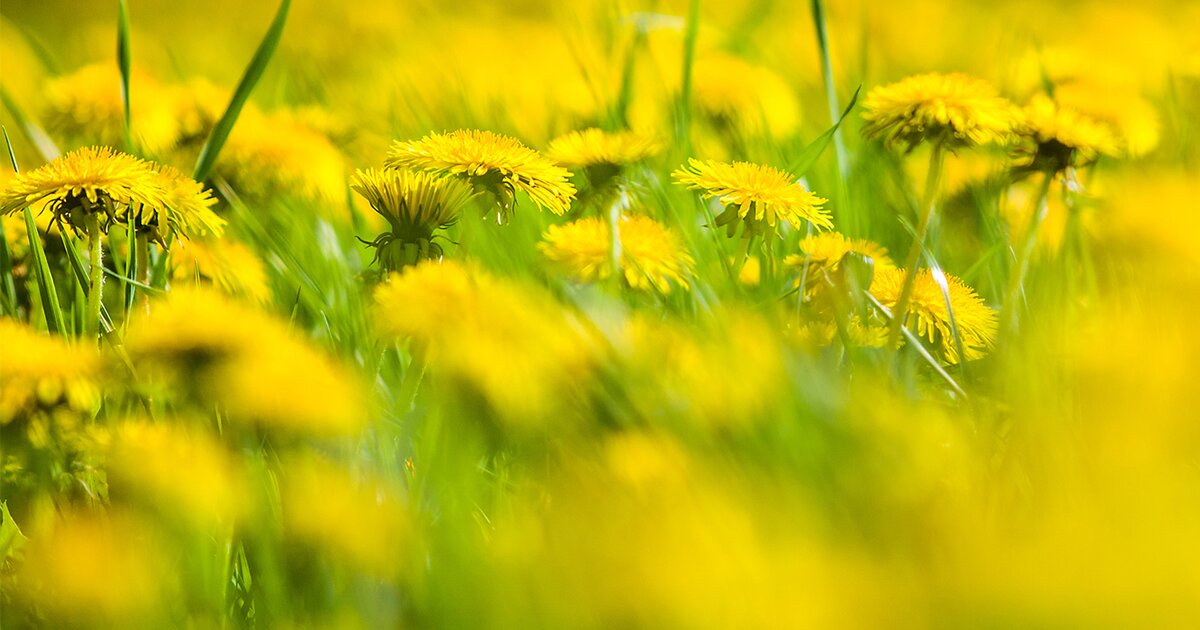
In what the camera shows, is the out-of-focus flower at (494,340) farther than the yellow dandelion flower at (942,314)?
No

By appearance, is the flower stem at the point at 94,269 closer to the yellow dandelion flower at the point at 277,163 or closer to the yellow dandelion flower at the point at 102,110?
the yellow dandelion flower at the point at 277,163

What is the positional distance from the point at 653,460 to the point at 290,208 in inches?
27.2

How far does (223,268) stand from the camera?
0.96m

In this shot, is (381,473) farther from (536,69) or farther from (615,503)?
(536,69)

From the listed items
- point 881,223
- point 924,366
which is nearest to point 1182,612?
point 924,366

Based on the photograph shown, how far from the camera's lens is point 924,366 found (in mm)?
884

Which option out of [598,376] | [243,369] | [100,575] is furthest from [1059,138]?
[100,575]

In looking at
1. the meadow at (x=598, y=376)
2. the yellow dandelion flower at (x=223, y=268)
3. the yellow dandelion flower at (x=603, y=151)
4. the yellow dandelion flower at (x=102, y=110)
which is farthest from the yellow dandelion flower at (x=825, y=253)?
the yellow dandelion flower at (x=102, y=110)

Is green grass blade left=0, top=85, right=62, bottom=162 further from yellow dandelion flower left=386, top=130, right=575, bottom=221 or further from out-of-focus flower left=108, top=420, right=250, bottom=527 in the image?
out-of-focus flower left=108, top=420, right=250, bottom=527

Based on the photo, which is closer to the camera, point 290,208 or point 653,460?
point 653,460

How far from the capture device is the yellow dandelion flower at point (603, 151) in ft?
3.16

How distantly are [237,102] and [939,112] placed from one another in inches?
23.1

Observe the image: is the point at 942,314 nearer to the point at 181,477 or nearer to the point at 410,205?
the point at 410,205

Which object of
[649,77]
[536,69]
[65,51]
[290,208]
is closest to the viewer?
[290,208]
